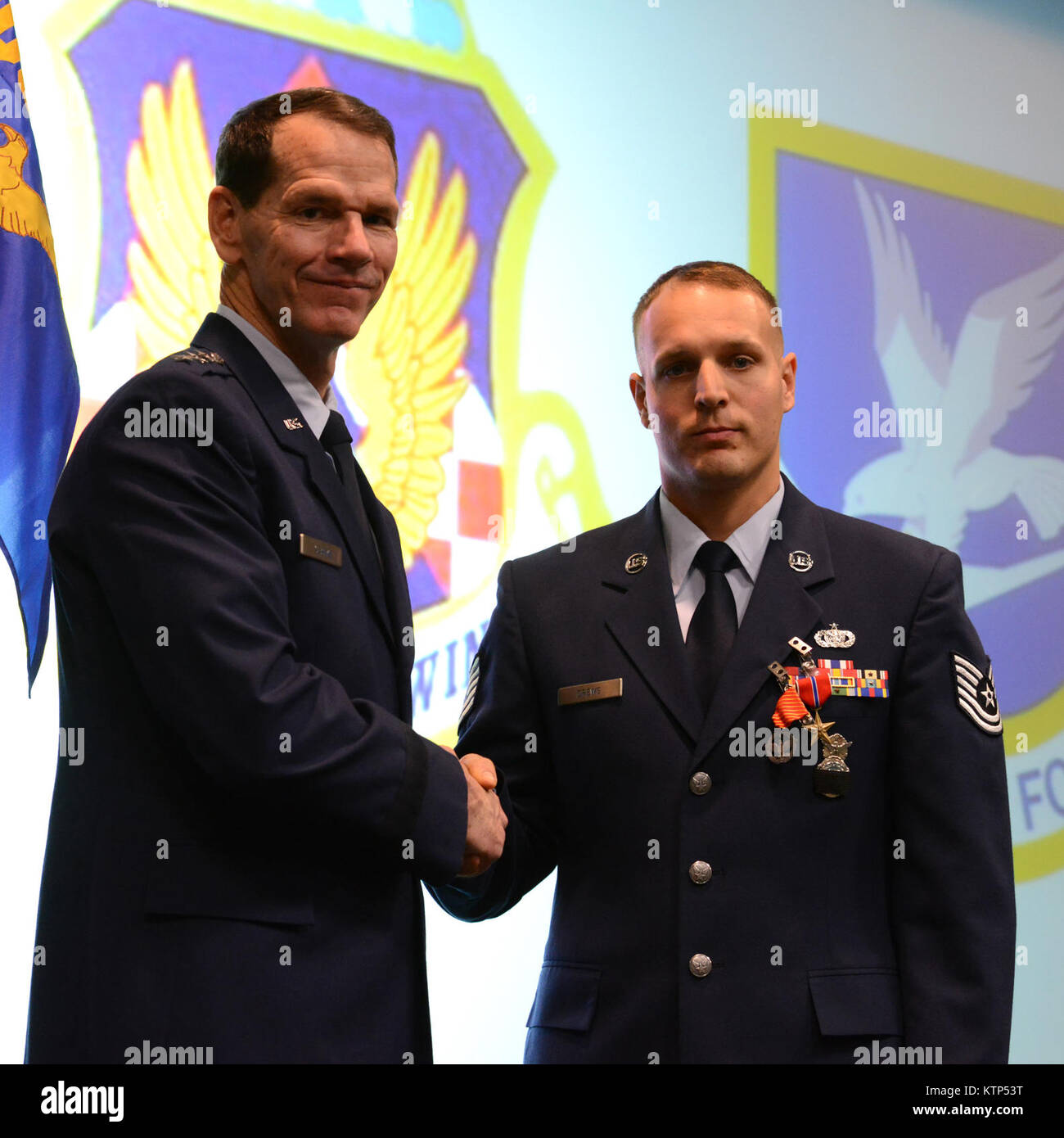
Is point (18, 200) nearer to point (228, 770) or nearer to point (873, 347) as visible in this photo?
point (228, 770)

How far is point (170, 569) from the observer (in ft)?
6.16

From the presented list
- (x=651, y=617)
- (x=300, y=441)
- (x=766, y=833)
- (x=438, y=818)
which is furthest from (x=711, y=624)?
(x=300, y=441)

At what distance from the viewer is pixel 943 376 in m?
4.66

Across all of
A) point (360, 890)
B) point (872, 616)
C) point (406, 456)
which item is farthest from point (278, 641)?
point (406, 456)

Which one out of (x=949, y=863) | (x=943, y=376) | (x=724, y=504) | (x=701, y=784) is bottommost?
(x=949, y=863)

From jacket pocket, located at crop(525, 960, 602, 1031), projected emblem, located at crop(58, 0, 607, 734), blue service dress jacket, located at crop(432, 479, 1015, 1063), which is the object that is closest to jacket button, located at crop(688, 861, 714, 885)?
blue service dress jacket, located at crop(432, 479, 1015, 1063)

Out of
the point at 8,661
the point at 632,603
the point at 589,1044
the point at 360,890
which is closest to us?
the point at 360,890

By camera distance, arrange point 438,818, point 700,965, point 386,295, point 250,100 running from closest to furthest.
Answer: point 438,818
point 700,965
point 250,100
point 386,295

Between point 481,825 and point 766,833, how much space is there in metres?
0.43

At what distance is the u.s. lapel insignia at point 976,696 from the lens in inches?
86.0

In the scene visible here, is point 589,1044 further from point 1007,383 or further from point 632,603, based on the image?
point 1007,383

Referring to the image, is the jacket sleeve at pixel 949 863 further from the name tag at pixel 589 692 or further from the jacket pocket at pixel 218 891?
the jacket pocket at pixel 218 891

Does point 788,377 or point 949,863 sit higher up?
point 788,377

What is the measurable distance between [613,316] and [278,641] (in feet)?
8.41
